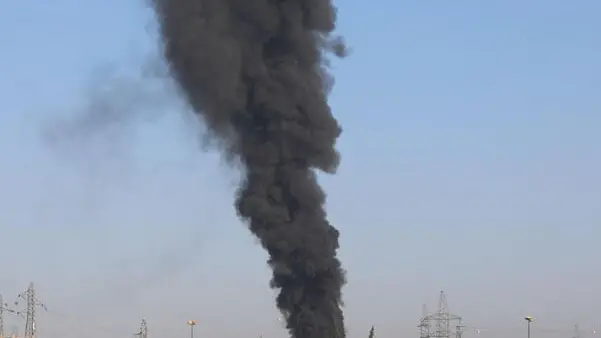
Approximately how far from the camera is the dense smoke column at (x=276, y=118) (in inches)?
1759

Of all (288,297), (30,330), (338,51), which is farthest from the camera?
(30,330)

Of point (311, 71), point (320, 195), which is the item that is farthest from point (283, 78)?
point (320, 195)

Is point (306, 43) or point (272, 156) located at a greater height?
point (306, 43)

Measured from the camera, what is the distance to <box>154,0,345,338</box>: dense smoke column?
4469cm

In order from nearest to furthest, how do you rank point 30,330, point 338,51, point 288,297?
1. point 288,297
2. point 338,51
3. point 30,330

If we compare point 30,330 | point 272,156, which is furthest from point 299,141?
point 30,330

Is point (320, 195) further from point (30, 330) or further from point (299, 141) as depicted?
point (30, 330)

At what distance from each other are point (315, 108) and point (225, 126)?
4.60m

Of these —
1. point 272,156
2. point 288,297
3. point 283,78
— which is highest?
point 283,78

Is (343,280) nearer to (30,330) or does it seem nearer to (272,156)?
(272,156)

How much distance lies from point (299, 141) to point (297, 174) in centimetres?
164

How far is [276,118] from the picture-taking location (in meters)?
A: 45.6

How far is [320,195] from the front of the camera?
46.0m

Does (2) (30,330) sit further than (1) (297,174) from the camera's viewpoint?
Yes
